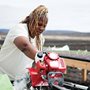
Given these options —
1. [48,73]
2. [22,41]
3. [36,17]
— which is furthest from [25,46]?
[48,73]

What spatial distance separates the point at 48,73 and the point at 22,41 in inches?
14.3

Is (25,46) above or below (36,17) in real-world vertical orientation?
below

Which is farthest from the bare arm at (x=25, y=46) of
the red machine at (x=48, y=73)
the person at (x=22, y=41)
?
the red machine at (x=48, y=73)

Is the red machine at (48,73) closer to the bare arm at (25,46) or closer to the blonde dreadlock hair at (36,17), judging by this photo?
the bare arm at (25,46)

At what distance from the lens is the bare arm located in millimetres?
1458

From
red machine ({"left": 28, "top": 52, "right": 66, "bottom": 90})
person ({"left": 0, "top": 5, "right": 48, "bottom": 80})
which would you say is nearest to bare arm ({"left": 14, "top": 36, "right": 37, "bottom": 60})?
person ({"left": 0, "top": 5, "right": 48, "bottom": 80})

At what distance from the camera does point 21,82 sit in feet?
4.66

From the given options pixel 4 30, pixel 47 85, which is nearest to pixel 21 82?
pixel 47 85

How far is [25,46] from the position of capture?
5.01ft

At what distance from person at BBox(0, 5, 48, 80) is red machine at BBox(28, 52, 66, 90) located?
28 centimetres

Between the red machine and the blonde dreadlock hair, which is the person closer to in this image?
the blonde dreadlock hair

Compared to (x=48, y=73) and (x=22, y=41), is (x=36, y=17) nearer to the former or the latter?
(x=22, y=41)

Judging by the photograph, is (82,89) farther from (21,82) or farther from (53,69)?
(21,82)

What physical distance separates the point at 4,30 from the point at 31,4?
53 cm
